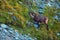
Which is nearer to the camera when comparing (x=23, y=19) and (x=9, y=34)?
(x=9, y=34)

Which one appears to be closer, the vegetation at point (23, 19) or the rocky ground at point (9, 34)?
the rocky ground at point (9, 34)

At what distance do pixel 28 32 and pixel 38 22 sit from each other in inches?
32.8

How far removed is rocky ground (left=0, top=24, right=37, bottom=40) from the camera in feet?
20.7

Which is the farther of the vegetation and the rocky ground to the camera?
the vegetation

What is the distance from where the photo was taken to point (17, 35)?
6.61m

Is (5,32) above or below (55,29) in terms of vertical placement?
above

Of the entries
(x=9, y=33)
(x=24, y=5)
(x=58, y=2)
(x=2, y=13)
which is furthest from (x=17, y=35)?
(x=58, y=2)

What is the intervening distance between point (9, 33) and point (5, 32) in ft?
0.37

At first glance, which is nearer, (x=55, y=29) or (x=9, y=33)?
(x=9, y=33)

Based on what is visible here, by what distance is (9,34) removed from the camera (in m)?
6.49

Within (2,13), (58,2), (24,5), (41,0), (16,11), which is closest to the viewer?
(2,13)

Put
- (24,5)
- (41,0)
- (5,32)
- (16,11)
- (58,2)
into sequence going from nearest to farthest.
→ (5,32)
(16,11)
(24,5)
(41,0)
(58,2)

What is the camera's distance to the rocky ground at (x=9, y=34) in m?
6.32

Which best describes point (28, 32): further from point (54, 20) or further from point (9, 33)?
point (54, 20)
